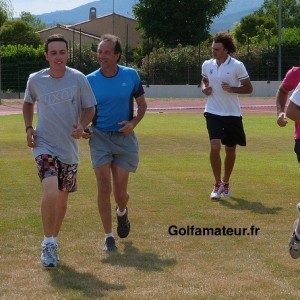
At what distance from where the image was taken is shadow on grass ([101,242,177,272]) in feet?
24.8

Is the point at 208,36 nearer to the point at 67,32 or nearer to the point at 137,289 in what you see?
the point at 67,32

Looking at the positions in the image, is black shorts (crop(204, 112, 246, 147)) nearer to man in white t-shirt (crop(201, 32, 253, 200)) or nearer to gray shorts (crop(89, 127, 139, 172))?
man in white t-shirt (crop(201, 32, 253, 200))

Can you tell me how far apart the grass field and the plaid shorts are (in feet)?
2.12

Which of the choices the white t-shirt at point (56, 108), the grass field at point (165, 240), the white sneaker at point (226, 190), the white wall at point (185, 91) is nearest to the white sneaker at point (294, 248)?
the grass field at point (165, 240)

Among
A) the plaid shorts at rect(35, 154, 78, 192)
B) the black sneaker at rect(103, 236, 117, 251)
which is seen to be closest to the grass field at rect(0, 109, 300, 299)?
the black sneaker at rect(103, 236, 117, 251)

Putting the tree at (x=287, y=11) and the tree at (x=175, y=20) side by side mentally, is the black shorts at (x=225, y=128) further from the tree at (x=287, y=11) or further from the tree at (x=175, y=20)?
the tree at (x=287, y=11)

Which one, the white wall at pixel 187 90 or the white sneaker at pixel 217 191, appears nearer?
the white sneaker at pixel 217 191

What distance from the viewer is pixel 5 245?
28.0 feet

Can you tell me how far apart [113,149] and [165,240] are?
40.7 inches

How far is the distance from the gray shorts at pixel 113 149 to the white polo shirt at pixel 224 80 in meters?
3.19

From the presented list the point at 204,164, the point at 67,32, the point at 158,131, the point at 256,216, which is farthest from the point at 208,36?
the point at 256,216

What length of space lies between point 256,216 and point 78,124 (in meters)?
3.11

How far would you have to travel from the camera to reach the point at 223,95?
11602 millimetres

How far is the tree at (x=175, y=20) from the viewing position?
71.0 meters
